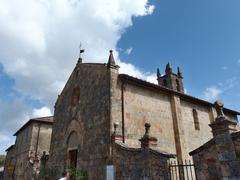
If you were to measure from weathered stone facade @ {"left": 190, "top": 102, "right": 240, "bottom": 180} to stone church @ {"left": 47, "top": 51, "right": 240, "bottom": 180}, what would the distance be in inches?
55.8

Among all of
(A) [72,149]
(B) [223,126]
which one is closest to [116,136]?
(A) [72,149]

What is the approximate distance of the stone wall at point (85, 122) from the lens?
37.4 ft

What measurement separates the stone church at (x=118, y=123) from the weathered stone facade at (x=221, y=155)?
1.42 meters

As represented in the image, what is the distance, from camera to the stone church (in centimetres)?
1035

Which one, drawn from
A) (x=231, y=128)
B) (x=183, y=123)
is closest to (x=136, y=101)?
(x=183, y=123)

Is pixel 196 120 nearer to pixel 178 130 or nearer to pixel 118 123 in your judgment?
pixel 178 130

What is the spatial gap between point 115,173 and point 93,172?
1706mm

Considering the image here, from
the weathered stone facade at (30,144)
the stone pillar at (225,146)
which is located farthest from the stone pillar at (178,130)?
the weathered stone facade at (30,144)

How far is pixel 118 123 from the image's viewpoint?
11234 mm

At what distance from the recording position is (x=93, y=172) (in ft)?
37.0

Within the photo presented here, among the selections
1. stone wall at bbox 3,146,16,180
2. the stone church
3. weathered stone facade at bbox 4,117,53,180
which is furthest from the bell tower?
stone wall at bbox 3,146,16,180

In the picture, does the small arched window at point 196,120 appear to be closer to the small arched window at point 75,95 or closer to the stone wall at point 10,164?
the small arched window at point 75,95

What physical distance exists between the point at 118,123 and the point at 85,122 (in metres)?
3.00

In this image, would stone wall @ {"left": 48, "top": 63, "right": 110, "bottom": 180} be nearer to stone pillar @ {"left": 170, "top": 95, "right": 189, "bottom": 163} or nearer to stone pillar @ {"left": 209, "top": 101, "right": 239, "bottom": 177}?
stone pillar @ {"left": 170, "top": 95, "right": 189, "bottom": 163}
